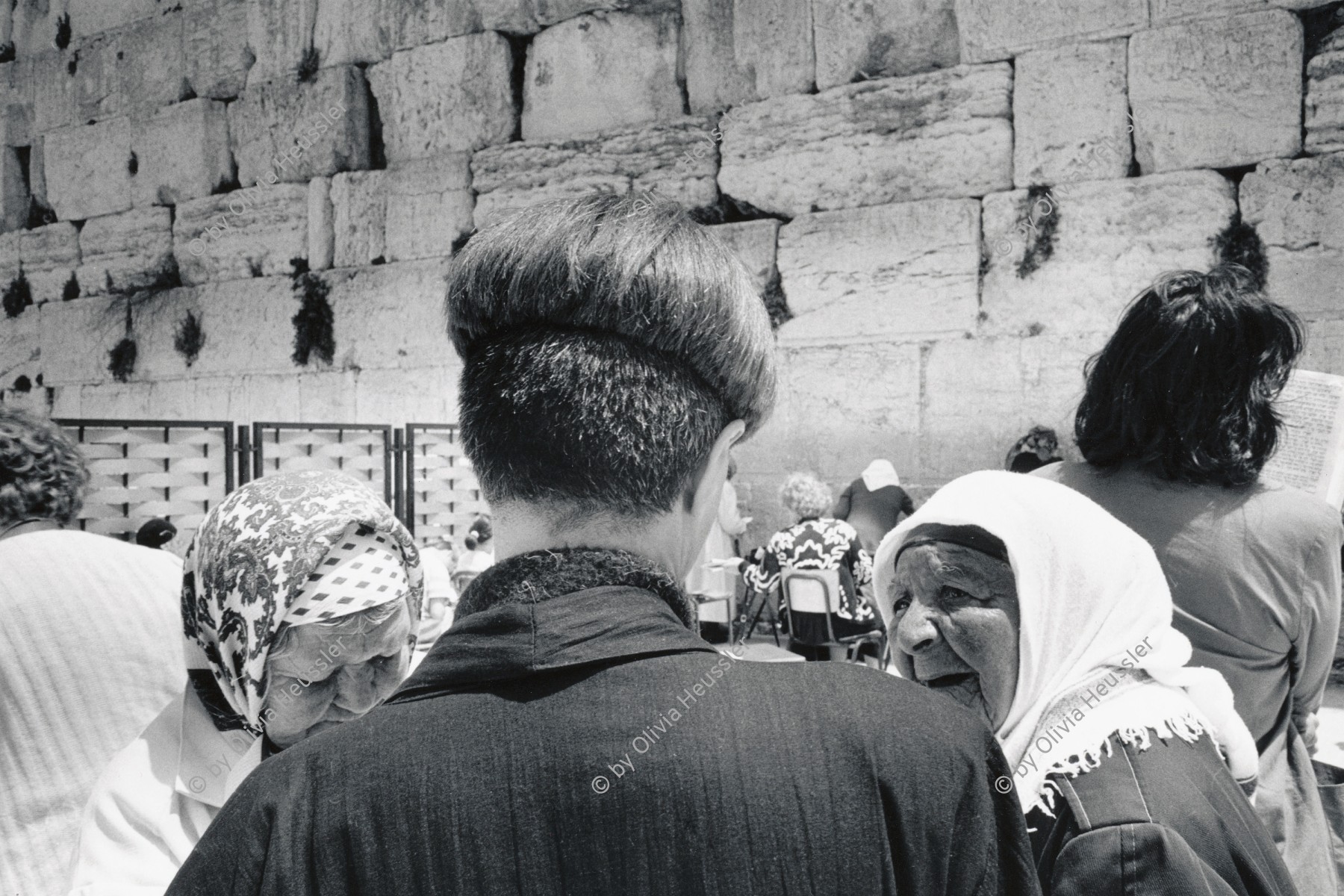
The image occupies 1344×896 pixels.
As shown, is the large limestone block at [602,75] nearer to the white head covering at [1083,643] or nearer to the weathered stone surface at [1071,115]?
the weathered stone surface at [1071,115]

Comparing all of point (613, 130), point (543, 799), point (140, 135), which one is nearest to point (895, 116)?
point (613, 130)

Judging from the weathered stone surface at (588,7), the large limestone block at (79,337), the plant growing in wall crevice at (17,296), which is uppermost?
the weathered stone surface at (588,7)

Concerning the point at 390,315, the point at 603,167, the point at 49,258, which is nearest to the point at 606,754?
the point at 603,167

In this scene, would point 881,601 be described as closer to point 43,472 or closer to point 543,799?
point 543,799

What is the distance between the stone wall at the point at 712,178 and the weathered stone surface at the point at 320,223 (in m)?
0.02

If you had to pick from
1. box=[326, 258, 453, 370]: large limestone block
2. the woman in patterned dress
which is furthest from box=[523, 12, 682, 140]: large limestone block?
the woman in patterned dress

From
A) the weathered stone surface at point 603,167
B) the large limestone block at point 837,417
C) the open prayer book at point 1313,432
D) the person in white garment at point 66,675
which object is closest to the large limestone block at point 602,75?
the weathered stone surface at point 603,167

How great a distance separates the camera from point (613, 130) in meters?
6.75

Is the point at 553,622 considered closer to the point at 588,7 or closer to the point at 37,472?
the point at 37,472

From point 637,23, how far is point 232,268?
3942mm

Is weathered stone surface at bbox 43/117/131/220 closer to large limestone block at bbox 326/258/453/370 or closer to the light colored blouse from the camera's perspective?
large limestone block at bbox 326/258/453/370

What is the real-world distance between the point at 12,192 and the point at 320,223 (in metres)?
3.85

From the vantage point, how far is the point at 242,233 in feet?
26.3

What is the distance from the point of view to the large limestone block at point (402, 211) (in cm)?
727
